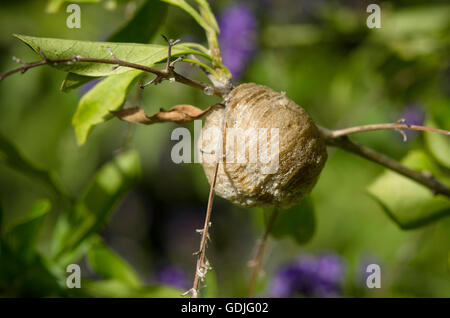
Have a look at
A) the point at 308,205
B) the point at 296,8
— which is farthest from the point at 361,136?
the point at 308,205

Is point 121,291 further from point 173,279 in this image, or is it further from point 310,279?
point 173,279

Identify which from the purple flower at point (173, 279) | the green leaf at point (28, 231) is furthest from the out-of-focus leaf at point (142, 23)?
the purple flower at point (173, 279)

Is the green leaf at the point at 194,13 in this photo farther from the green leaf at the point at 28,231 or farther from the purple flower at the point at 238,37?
the purple flower at the point at 238,37

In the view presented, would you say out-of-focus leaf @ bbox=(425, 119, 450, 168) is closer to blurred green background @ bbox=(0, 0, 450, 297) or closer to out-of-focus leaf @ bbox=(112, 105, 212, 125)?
blurred green background @ bbox=(0, 0, 450, 297)

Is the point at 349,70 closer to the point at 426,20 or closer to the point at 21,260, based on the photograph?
the point at 426,20
